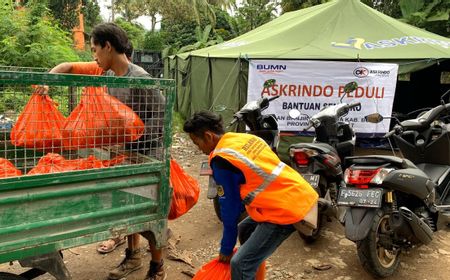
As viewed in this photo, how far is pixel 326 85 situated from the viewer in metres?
6.57

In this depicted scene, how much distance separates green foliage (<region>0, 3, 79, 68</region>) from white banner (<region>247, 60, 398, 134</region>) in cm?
598

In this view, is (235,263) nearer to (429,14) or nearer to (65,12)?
(429,14)

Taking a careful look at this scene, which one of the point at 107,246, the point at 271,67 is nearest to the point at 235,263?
the point at 107,246

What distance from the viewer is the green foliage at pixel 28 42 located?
988cm

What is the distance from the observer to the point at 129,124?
257cm

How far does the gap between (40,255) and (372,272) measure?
2430 mm

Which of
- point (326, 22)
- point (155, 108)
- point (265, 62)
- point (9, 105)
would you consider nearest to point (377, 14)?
point (326, 22)

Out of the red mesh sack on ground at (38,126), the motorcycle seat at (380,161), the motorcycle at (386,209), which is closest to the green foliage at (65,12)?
the red mesh sack on ground at (38,126)

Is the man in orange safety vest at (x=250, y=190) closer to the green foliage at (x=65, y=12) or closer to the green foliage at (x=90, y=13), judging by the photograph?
the green foliage at (x=65, y=12)

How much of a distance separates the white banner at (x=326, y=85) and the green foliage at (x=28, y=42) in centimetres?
598

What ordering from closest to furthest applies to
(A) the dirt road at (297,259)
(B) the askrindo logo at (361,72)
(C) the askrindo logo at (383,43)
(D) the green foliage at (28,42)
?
(A) the dirt road at (297,259) < (B) the askrindo logo at (361,72) < (C) the askrindo logo at (383,43) < (D) the green foliage at (28,42)

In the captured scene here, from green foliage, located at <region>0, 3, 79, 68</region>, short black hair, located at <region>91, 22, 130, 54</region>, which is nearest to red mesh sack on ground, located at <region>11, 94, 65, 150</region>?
short black hair, located at <region>91, 22, 130, 54</region>

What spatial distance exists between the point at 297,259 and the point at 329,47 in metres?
4.25

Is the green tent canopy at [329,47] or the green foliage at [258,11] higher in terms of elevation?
the green foliage at [258,11]
